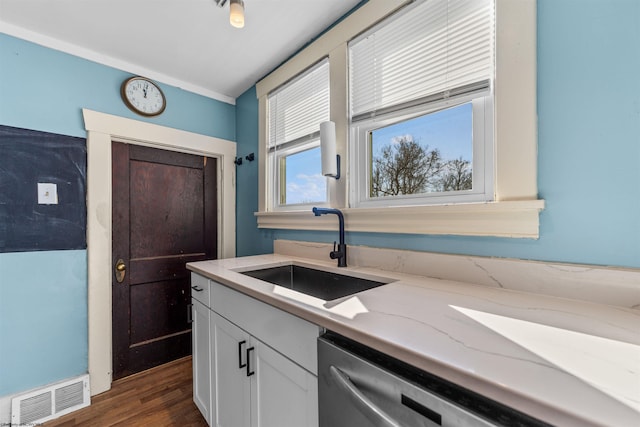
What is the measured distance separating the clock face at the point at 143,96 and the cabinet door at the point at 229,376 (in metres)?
1.75

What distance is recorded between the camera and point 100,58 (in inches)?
77.0

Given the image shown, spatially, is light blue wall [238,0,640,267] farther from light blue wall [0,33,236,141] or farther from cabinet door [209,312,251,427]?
light blue wall [0,33,236,141]

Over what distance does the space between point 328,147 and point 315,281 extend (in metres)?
0.79

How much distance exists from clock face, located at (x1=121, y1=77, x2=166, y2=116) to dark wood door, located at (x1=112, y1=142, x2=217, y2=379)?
311 millimetres

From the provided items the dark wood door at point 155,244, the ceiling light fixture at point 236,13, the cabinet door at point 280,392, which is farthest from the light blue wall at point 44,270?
the cabinet door at point 280,392

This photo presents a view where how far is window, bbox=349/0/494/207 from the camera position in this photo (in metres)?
1.13

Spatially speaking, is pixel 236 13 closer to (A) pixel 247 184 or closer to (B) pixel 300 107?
(B) pixel 300 107

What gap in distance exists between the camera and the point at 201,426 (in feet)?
5.19

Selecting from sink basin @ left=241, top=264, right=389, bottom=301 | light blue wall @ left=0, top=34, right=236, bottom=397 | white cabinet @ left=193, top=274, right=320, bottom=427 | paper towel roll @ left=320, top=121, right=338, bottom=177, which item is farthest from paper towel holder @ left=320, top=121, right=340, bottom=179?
light blue wall @ left=0, top=34, right=236, bottom=397

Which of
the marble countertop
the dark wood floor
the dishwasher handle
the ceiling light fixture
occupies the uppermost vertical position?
the ceiling light fixture

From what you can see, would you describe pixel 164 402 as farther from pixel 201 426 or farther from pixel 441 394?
pixel 441 394

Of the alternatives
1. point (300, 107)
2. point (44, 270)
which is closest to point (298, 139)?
point (300, 107)

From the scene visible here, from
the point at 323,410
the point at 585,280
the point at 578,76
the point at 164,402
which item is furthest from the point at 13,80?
the point at 585,280

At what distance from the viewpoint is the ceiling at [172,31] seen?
1.52 m
